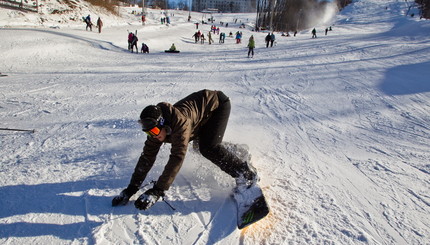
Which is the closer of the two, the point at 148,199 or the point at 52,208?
the point at 148,199

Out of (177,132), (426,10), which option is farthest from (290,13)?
(177,132)

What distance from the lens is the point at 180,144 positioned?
2486 mm

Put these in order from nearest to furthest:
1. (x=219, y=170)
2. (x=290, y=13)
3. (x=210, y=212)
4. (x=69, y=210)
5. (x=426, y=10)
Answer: (x=69, y=210)
(x=210, y=212)
(x=219, y=170)
(x=426, y=10)
(x=290, y=13)

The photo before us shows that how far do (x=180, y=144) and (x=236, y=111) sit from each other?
13.3 feet

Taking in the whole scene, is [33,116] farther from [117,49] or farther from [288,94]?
[117,49]

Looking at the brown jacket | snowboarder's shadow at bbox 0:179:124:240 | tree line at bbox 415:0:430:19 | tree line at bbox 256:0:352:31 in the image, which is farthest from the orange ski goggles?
tree line at bbox 256:0:352:31

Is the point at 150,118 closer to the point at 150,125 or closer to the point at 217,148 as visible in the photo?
the point at 150,125

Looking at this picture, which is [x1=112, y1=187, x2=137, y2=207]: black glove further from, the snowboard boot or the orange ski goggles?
the snowboard boot

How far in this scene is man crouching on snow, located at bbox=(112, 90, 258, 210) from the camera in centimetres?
245

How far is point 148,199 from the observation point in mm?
2578

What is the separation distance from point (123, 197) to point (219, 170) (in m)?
1.27

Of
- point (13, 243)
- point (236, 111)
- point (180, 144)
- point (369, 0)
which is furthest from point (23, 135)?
point (369, 0)

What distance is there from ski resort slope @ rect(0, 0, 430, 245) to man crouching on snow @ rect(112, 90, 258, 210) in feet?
0.89

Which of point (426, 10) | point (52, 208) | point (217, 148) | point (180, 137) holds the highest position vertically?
point (426, 10)
